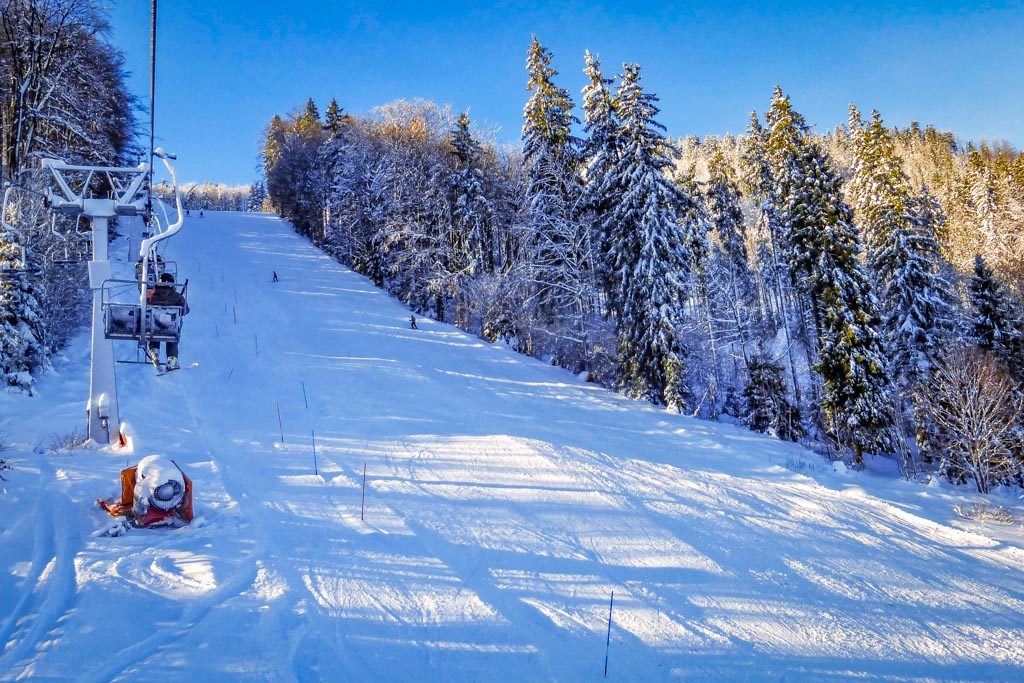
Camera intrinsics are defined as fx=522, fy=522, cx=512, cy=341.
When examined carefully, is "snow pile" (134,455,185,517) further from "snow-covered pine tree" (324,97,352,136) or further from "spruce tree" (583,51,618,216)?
"snow-covered pine tree" (324,97,352,136)

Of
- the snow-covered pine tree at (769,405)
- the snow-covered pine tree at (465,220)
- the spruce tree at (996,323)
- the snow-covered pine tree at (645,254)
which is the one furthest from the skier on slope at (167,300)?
the spruce tree at (996,323)

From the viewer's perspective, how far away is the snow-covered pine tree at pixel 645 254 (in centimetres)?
2119

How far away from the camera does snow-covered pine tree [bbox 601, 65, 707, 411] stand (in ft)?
69.5

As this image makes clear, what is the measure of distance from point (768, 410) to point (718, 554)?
2163 cm

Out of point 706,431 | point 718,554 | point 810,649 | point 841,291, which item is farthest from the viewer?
point 841,291

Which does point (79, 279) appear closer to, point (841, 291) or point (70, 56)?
point (70, 56)

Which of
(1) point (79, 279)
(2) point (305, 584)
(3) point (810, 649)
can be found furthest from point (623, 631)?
(1) point (79, 279)

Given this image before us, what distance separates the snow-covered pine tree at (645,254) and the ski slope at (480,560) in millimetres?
7114

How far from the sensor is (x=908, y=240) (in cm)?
2586

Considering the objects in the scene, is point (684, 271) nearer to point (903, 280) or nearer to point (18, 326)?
point (903, 280)

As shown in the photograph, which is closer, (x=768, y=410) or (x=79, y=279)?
(x=79, y=279)

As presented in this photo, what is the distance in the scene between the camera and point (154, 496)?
283 inches

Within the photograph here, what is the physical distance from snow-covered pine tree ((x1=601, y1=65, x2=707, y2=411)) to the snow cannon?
1695 cm

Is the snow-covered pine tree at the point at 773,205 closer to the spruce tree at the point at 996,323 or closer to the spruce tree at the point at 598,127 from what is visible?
the spruce tree at the point at 996,323
